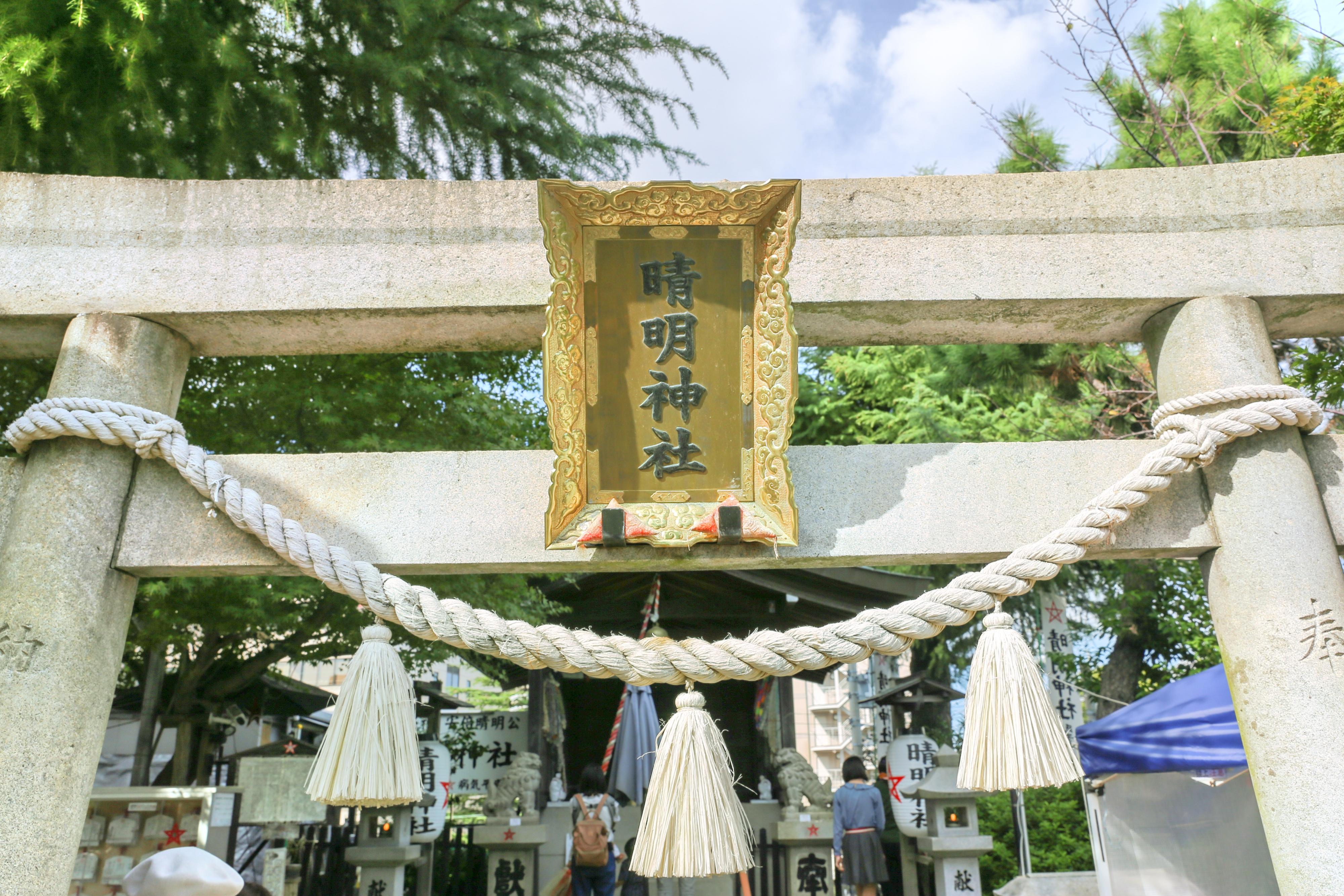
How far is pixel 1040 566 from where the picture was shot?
2.91m

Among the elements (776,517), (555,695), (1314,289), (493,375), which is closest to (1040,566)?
(776,517)

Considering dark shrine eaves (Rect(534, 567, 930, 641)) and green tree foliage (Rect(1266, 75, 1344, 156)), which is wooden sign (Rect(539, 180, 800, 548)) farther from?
dark shrine eaves (Rect(534, 567, 930, 641))

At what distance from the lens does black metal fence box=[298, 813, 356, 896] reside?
766 centimetres

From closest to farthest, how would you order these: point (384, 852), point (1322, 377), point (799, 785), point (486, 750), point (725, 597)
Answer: point (1322, 377)
point (384, 852)
point (799, 785)
point (486, 750)
point (725, 597)

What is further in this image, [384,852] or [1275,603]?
[384,852]

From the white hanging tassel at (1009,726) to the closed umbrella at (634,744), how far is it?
5603 mm

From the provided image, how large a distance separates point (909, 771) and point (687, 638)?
23.5 feet

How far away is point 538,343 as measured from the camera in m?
3.61

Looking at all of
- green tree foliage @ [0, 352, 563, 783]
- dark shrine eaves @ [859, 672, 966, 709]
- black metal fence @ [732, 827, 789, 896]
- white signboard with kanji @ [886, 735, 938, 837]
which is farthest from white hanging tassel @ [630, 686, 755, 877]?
dark shrine eaves @ [859, 672, 966, 709]

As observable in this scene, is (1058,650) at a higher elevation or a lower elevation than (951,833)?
higher

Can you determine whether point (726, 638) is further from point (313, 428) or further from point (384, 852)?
point (384, 852)

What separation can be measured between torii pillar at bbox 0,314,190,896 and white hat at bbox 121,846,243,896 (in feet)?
1.74

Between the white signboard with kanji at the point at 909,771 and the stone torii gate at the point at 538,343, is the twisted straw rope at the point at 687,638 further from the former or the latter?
the white signboard with kanji at the point at 909,771

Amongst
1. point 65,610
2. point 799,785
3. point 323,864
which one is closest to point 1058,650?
point 799,785
